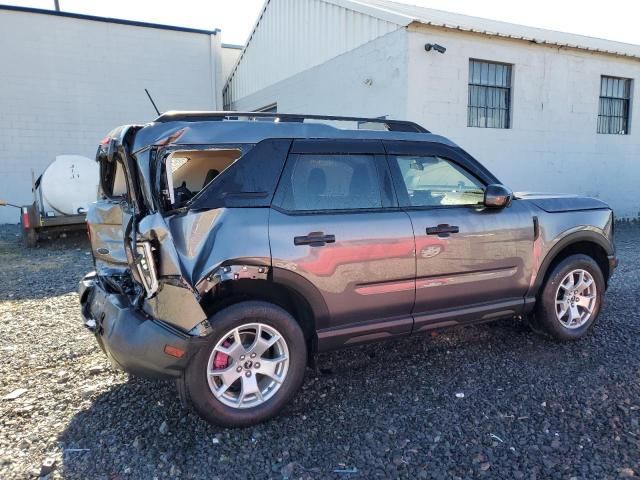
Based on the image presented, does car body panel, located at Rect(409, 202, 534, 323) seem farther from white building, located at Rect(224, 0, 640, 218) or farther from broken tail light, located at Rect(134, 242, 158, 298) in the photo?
white building, located at Rect(224, 0, 640, 218)

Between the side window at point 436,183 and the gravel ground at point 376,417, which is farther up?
the side window at point 436,183

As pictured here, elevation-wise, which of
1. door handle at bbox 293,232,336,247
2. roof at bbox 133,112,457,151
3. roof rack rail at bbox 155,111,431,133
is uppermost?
roof rack rail at bbox 155,111,431,133

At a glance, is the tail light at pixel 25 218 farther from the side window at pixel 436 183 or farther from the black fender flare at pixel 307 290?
the side window at pixel 436 183

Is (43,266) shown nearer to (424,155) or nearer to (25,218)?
(25,218)

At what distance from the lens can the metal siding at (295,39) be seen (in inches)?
436

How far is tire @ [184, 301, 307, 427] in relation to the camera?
2.92m

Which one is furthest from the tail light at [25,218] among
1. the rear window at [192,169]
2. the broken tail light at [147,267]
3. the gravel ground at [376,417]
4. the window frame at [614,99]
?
the window frame at [614,99]

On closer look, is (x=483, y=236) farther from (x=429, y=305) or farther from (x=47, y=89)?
(x=47, y=89)

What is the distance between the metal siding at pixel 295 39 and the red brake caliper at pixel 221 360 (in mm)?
8444

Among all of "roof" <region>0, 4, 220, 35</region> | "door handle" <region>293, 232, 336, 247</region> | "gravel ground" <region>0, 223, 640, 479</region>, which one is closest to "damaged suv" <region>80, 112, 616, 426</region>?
"door handle" <region>293, 232, 336, 247</region>

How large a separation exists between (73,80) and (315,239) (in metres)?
14.2

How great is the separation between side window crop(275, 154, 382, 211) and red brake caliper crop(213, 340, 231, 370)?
3.27 ft

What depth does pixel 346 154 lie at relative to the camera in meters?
3.48

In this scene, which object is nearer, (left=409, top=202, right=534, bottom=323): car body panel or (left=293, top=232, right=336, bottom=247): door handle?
(left=293, top=232, right=336, bottom=247): door handle
